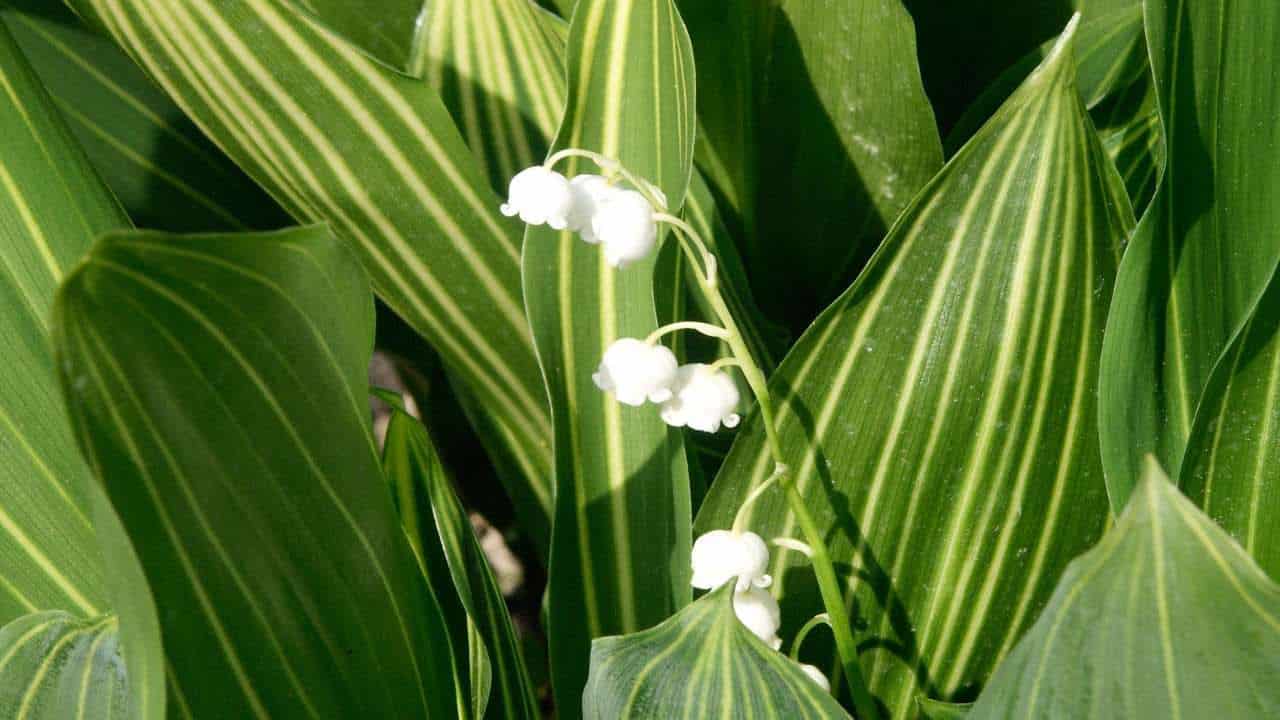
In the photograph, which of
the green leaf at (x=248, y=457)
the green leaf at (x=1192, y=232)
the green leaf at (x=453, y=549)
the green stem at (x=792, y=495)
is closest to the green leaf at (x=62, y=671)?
the green leaf at (x=248, y=457)

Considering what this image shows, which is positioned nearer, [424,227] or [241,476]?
[241,476]

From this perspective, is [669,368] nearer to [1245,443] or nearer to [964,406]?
[964,406]

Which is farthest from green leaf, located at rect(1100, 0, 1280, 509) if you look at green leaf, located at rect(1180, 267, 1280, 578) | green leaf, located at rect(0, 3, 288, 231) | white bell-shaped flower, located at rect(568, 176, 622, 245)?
green leaf, located at rect(0, 3, 288, 231)

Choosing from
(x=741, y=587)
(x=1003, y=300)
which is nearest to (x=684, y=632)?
(x=741, y=587)

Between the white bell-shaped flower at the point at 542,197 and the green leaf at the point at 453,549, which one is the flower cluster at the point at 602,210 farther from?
the green leaf at the point at 453,549

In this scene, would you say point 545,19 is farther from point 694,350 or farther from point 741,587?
point 741,587

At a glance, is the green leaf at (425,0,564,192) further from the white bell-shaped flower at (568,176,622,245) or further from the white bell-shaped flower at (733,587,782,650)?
the white bell-shaped flower at (733,587,782,650)

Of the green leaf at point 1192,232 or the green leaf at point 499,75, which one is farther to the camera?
the green leaf at point 499,75
